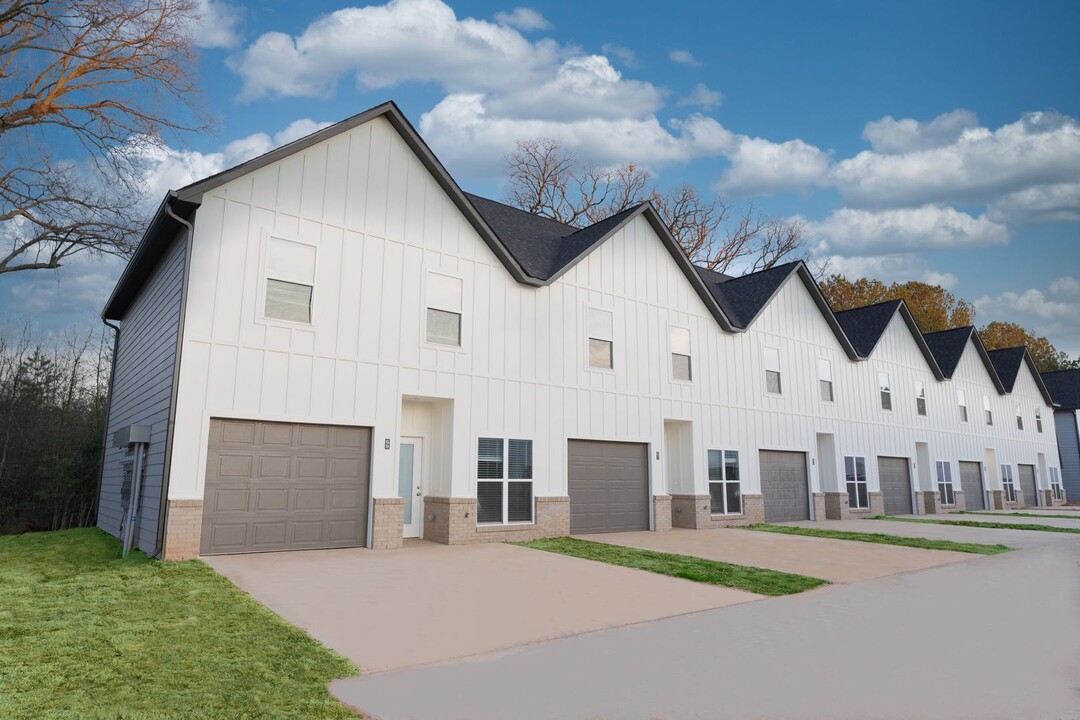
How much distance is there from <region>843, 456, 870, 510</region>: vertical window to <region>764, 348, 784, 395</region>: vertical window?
4.46 meters

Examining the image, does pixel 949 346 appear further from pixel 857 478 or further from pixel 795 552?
pixel 795 552

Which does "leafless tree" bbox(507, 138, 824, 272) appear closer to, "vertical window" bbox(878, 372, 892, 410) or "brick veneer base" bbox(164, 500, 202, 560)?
"vertical window" bbox(878, 372, 892, 410)

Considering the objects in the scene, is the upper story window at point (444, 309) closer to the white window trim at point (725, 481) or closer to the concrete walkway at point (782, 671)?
the concrete walkway at point (782, 671)

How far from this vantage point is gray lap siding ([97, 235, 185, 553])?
1055cm

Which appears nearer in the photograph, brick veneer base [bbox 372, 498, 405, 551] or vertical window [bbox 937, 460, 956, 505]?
brick veneer base [bbox 372, 498, 405, 551]

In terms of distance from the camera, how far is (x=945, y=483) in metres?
28.0

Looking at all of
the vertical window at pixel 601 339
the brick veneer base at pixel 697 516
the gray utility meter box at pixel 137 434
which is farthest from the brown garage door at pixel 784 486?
the gray utility meter box at pixel 137 434

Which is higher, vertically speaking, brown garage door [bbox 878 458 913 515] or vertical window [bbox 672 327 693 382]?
vertical window [bbox 672 327 693 382]

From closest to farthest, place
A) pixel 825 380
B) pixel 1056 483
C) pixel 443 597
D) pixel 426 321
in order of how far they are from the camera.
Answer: pixel 443 597
pixel 426 321
pixel 825 380
pixel 1056 483

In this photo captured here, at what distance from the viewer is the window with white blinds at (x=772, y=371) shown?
2094 cm

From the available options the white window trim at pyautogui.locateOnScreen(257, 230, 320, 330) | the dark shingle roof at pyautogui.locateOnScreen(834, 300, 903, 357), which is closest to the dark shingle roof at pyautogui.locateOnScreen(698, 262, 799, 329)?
the dark shingle roof at pyautogui.locateOnScreen(834, 300, 903, 357)

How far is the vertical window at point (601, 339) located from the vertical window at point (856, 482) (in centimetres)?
1176

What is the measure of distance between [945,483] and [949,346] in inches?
272

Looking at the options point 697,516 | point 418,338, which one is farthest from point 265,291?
point 697,516
